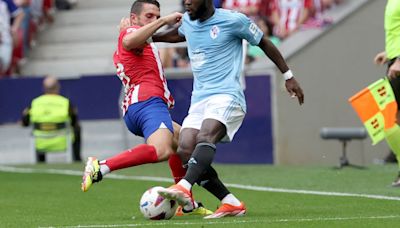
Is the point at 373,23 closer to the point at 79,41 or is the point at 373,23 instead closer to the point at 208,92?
the point at 79,41

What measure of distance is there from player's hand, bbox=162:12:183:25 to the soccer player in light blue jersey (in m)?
0.07

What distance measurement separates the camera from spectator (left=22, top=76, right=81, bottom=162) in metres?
20.4

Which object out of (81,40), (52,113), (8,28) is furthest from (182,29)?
(81,40)

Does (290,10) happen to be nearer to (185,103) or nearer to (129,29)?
(185,103)

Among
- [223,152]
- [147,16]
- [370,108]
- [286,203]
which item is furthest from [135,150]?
[223,152]

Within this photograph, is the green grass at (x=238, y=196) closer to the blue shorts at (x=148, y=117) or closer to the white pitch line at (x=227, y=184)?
the white pitch line at (x=227, y=184)

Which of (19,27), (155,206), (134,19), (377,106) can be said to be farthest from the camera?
(19,27)

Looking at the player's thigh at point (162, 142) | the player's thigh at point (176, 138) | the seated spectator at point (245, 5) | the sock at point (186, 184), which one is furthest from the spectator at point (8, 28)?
the sock at point (186, 184)

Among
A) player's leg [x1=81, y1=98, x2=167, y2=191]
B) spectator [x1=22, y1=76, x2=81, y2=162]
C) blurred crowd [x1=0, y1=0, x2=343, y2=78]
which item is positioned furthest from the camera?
blurred crowd [x1=0, y1=0, x2=343, y2=78]

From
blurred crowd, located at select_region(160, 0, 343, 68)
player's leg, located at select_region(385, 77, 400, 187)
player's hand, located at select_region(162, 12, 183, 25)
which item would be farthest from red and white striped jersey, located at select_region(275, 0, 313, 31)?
player's hand, located at select_region(162, 12, 183, 25)

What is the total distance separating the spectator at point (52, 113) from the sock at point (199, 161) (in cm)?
1040

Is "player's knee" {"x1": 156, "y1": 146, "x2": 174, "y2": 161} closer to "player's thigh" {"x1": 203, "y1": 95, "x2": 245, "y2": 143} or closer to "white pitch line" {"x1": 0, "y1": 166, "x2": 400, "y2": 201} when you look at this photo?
"player's thigh" {"x1": 203, "y1": 95, "x2": 245, "y2": 143}

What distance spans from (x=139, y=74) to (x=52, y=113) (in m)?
9.73

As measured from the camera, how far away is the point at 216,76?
10.5 metres
